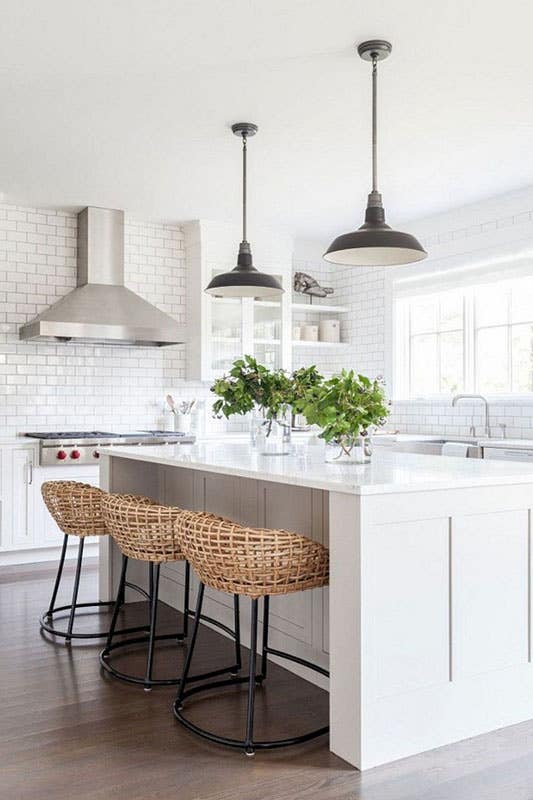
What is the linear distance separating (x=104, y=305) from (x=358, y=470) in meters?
3.55

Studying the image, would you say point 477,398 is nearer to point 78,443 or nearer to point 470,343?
point 470,343

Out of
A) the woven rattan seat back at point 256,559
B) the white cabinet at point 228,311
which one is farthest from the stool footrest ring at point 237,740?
the white cabinet at point 228,311

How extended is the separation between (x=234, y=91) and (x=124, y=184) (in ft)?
5.83

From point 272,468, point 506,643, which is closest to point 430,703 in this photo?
point 506,643

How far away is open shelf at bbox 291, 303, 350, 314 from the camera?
22.6ft

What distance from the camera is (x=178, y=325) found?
237 inches

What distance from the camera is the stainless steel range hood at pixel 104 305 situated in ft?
18.4

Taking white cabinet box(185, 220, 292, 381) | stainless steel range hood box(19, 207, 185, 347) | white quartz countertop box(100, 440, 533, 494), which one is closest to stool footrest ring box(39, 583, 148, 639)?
white quartz countertop box(100, 440, 533, 494)

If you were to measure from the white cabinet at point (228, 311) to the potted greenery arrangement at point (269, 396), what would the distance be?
2845 millimetres

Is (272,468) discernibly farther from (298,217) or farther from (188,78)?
(298,217)

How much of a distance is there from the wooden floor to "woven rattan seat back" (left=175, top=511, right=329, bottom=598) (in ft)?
1.75

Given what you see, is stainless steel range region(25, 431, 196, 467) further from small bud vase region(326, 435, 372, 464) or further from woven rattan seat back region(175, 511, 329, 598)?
woven rattan seat back region(175, 511, 329, 598)

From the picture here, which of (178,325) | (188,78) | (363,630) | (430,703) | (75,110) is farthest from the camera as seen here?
(178,325)

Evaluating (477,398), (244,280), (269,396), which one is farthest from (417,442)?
(269,396)
